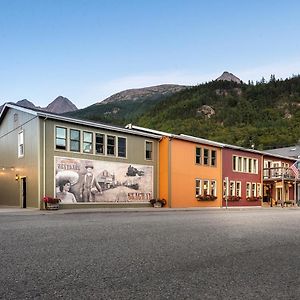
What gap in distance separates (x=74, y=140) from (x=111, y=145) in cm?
334

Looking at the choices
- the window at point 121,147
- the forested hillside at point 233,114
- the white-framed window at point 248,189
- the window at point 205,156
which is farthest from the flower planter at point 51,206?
the forested hillside at point 233,114

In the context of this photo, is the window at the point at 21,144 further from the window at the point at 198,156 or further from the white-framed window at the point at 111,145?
the window at the point at 198,156

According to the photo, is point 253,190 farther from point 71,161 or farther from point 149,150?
point 71,161

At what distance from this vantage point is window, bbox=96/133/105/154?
28578 mm

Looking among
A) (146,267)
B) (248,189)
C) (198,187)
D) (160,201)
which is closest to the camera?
(146,267)

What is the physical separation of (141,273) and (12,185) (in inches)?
1005

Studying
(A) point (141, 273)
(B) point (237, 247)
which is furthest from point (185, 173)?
(A) point (141, 273)

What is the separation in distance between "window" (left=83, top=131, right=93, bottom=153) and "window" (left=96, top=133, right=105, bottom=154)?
56 cm

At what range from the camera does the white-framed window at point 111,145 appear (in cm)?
2932

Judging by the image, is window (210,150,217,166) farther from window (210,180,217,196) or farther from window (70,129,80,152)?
window (70,129,80,152)

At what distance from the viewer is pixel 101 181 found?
28.2m

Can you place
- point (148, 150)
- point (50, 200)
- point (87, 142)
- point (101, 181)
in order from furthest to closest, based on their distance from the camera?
point (148, 150) < point (101, 181) < point (87, 142) < point (50, 200)

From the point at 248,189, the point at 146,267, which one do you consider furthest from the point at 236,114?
the point at 146,267

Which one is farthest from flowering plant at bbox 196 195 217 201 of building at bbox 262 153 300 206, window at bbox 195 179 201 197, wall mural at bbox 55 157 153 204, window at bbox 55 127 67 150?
window at bbox 55 127 67 150
